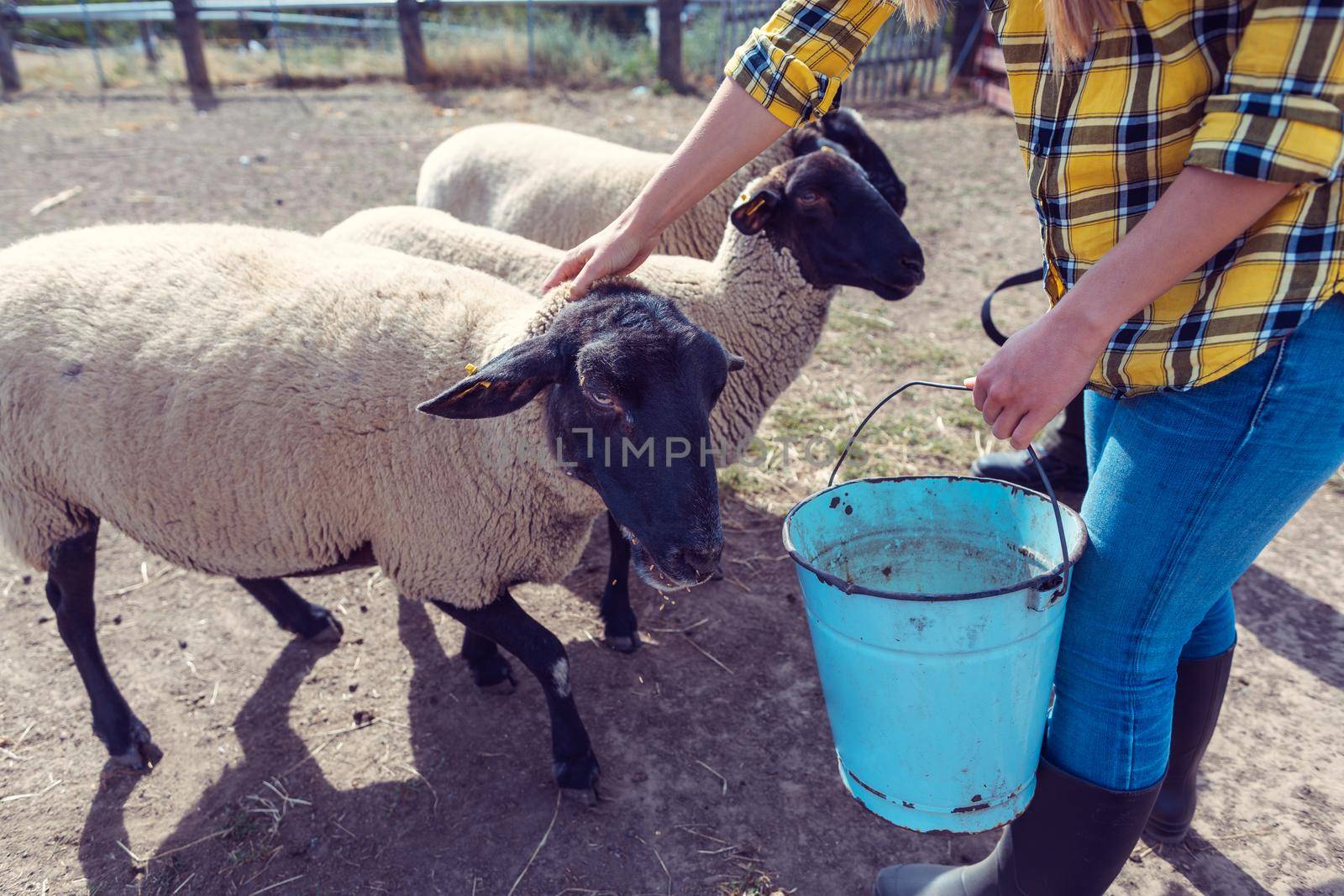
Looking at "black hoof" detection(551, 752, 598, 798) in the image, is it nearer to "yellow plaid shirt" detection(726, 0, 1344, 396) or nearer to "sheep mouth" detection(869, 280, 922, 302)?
"yellow plaid shirt" detection(726, 0, 1344, 396)

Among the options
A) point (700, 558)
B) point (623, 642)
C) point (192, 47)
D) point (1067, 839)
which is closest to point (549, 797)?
point (623, 642)

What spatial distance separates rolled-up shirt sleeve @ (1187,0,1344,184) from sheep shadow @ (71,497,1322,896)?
6.29 ft

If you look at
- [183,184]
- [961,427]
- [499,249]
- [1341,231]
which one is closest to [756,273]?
[499,249]

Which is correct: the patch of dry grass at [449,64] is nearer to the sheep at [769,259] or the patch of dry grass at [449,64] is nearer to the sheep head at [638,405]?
the sheep at [769,259]

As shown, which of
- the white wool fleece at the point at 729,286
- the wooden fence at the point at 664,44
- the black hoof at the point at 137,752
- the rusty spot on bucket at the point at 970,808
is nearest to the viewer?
the rusty spot on bucket at the point at 970,808

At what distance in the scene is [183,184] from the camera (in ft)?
27.6

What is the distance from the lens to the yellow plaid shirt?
1104 mm

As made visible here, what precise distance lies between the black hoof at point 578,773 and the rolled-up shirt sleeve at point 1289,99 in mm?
A: 2173

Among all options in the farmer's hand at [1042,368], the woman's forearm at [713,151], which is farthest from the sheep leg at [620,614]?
the farmer's hand at [1042,368]

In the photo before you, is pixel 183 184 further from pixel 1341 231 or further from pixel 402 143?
pixel 1341 231

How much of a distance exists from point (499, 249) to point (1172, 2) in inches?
103

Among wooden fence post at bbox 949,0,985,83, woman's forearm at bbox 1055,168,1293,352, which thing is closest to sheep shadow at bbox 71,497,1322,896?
woman's forearm at bbox 1055,168,1293,352

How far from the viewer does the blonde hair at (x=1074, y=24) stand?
48.8 inches

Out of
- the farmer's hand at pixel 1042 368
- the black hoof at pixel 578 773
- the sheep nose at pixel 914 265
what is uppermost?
the farmer's hand at pixel 1042 368
